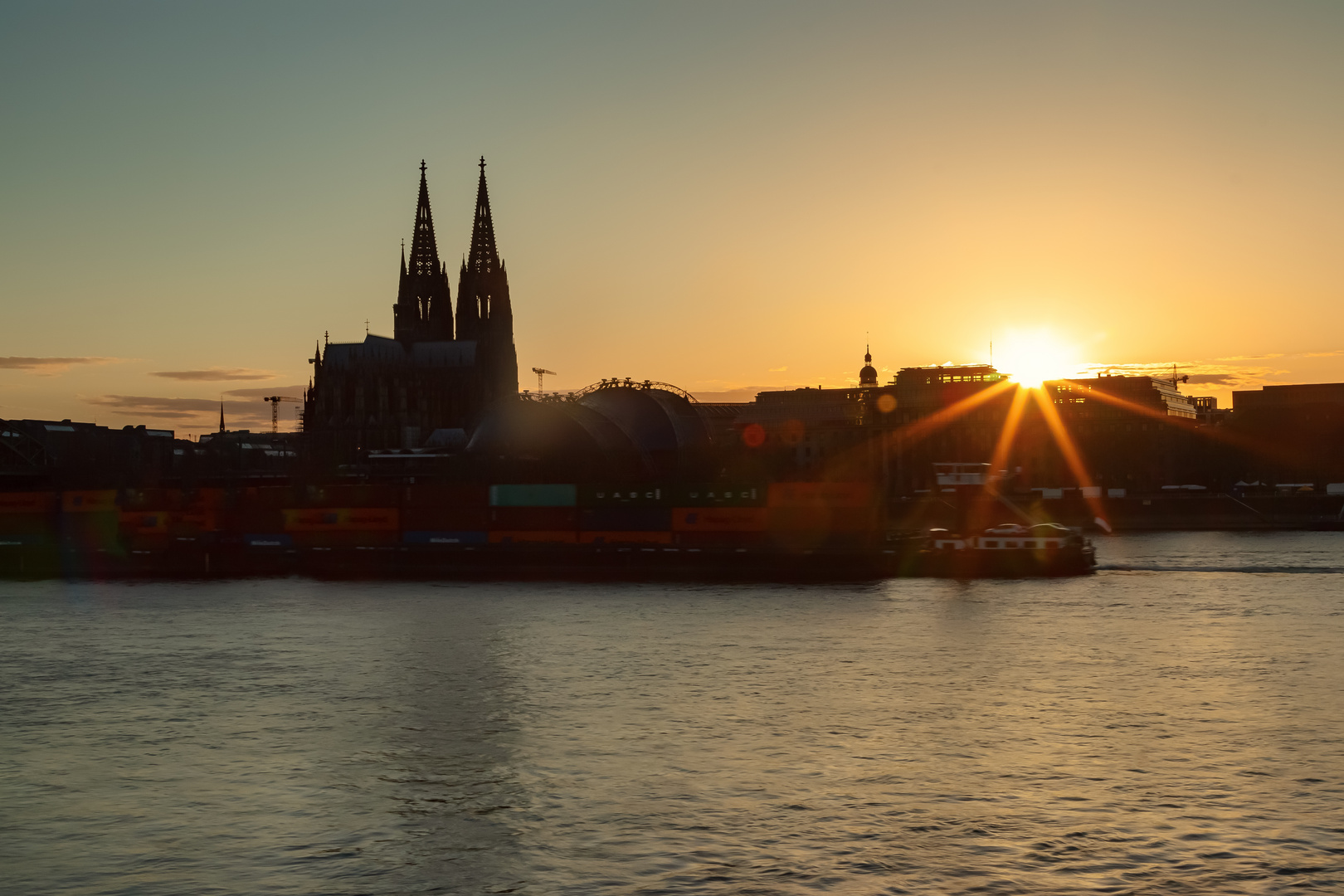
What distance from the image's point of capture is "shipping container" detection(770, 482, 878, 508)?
241 ft

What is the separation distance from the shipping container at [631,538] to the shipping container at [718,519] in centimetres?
87

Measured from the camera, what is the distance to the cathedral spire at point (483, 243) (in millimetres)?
175000

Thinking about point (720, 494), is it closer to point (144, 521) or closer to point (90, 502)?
point (144, 521)

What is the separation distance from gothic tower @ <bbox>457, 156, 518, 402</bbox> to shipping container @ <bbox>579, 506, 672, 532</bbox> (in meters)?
97.2

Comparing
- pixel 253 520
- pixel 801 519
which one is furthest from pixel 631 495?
pixel 253 520

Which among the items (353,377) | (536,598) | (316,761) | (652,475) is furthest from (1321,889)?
(353,377)

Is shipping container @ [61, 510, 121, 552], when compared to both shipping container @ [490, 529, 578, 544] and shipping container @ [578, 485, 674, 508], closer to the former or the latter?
shipping container @ [490, 529, 578, 544]

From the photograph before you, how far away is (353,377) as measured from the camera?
16612 cm

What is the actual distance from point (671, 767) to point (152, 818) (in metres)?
8.98

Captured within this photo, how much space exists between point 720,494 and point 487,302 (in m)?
106

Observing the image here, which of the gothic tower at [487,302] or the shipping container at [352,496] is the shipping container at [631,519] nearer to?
Answer: the shipping container at [352,496]

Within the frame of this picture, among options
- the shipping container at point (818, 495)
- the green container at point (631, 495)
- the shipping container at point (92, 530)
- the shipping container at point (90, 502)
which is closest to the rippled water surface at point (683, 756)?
the shipping container at point (818, 495)

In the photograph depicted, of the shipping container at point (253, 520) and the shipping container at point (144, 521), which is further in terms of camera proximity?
the shipping container at point (144, 521)

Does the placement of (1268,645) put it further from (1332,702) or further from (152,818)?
(152,818)
